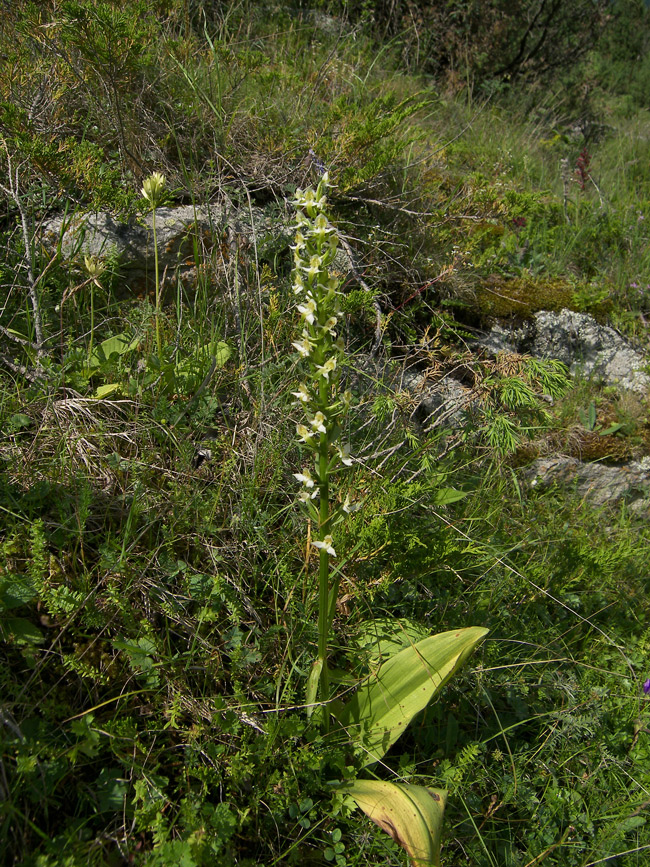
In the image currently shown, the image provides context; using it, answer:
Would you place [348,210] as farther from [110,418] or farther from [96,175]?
[110,418]

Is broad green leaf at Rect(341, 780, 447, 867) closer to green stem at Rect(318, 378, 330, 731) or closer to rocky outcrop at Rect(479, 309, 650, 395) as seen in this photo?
green stem at Rect(318, 378, 330, 731)

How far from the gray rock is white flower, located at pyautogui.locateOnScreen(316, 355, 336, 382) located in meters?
1.95

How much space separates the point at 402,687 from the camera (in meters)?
1.74

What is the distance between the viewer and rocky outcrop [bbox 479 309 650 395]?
372cm

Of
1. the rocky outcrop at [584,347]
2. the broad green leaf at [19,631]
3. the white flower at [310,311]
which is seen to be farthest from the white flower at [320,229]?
the rocky outcrop at [584,347]

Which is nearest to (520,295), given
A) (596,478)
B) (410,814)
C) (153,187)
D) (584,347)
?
(584,347)

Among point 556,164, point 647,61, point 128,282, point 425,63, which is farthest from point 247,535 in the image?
point 647,61

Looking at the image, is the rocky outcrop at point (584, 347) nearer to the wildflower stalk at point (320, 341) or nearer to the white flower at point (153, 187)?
the white flower at point (153, 187)

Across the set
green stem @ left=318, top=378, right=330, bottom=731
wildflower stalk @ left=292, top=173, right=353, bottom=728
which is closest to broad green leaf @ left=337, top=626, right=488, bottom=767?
green stem @ left=318, top=378, right=330, bottom=731

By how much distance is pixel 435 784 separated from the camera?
5.91ft

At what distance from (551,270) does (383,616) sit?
10.0 ft

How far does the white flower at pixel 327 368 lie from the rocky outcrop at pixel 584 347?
2.49 m

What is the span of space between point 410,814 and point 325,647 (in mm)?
456

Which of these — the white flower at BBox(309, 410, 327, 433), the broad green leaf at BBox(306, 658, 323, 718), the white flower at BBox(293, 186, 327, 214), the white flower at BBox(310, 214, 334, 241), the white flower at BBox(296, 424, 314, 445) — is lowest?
the broad green leaf at BBox(306, 658, 323, 718)
